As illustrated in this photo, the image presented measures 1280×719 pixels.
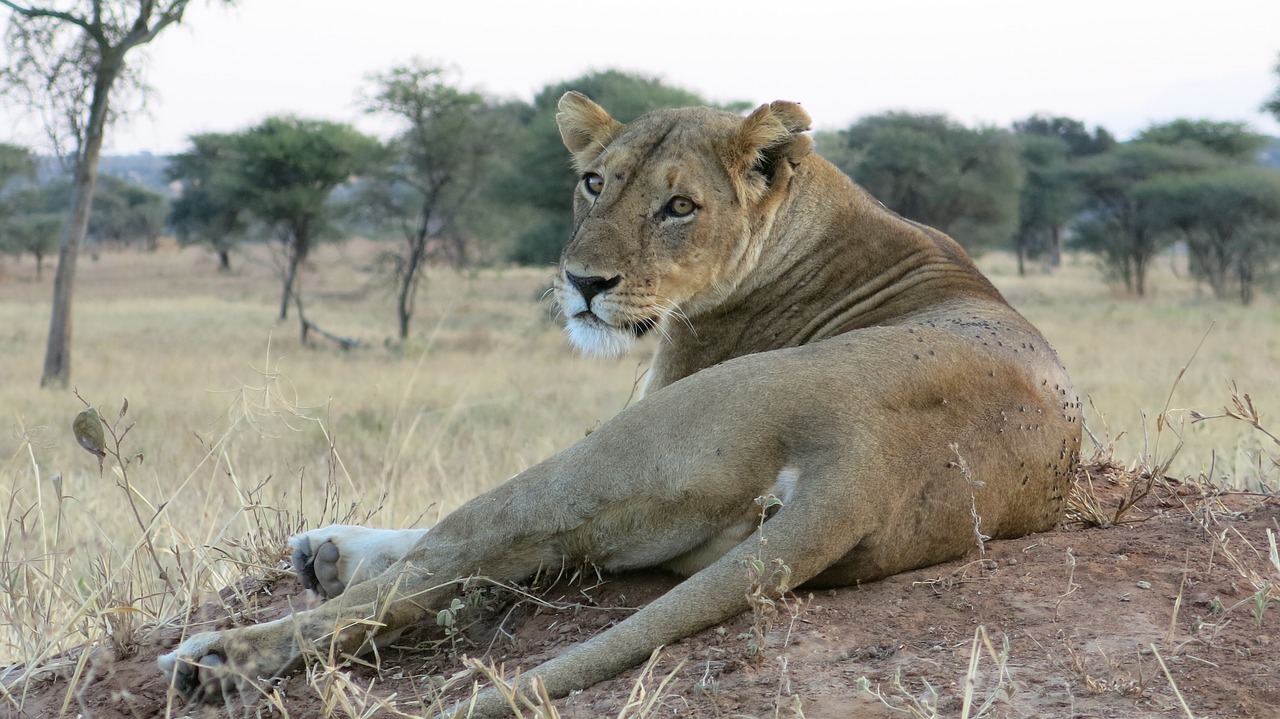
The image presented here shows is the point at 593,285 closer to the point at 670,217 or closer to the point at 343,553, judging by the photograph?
the point at 670,217

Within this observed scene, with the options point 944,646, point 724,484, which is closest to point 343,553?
point 724,484

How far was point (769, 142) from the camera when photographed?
12.4ft

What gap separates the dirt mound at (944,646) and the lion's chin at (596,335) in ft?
2.82

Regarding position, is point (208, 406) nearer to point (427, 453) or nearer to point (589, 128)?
point (427, 453)

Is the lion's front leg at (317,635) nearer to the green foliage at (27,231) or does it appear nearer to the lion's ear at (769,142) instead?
the lion's ear at (769,142)

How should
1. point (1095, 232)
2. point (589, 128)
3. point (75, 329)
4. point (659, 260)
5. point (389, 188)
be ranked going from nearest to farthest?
point (659, 260) → point (589, 128) → point (75, 329) → point (389, 188) → point (1095, 232)

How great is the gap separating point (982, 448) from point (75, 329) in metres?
25.1

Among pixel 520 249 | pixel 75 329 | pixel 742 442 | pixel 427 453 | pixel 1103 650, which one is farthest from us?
pixel 520 249

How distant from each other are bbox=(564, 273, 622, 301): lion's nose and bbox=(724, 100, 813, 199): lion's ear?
1.78 feet

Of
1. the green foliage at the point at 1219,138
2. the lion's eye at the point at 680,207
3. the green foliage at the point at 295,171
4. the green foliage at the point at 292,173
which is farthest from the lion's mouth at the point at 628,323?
the green foliage at the point at 1219,138

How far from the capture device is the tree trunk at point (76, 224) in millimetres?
15539

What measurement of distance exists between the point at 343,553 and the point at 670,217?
1371 millimetres

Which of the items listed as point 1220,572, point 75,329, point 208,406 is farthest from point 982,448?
Result: point 75,329

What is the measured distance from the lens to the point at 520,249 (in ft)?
105
